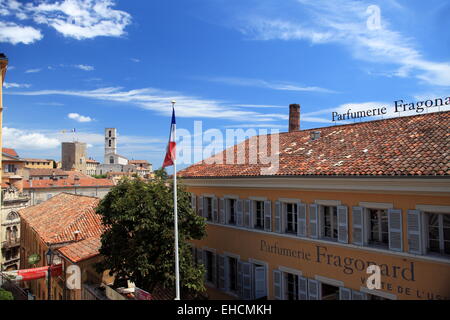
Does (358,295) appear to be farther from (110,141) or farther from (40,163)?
(110,141)

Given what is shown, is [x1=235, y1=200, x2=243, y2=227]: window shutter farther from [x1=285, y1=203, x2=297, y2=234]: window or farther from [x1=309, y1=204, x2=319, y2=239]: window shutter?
[x1=309, y1=204, x2=319, y2=239]: window shutter

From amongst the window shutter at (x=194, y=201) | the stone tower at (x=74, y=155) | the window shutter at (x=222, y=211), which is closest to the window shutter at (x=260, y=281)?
the window shutter at (x=222, y=211)

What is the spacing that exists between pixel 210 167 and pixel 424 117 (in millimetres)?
11528

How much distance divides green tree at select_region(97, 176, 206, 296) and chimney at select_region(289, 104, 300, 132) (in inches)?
477

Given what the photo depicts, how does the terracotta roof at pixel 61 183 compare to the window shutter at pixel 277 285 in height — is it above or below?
above

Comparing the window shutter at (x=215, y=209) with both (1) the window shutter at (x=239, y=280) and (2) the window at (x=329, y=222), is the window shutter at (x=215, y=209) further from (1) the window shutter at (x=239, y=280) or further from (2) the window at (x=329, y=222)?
(2) the window at (x=329, y=222)

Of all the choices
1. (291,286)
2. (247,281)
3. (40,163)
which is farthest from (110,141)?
(291,286)

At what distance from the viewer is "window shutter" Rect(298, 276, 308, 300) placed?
1513 centimetres

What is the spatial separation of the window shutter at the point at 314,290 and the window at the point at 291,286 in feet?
3.20

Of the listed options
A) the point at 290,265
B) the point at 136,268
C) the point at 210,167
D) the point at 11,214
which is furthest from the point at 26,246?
the point at 290,265

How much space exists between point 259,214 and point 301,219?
3.06m

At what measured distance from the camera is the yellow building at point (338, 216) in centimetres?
1179

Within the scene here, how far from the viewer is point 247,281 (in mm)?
18094
